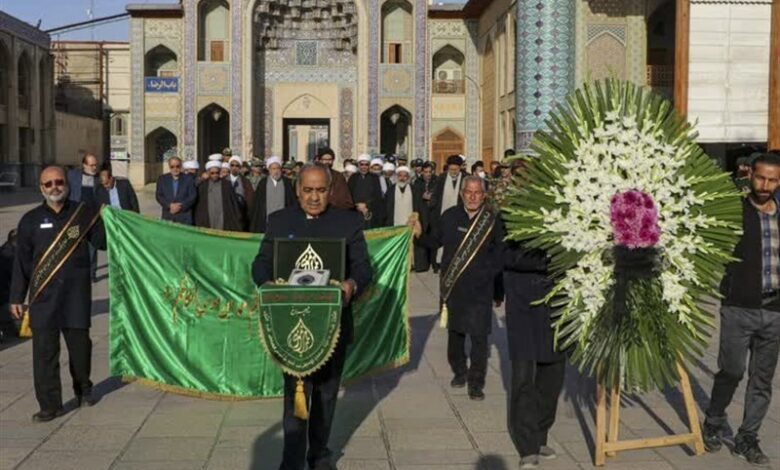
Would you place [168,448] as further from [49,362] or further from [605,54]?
[605,54]

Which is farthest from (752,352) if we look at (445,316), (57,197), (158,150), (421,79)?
(158,150)

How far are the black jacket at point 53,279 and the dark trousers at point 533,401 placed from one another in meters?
2.71

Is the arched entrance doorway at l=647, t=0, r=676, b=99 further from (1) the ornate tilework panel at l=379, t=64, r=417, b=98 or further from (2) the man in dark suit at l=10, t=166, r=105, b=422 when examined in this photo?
(2) the man in dark suit at l=10, t=166, r=105, b=422

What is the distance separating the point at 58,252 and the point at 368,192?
24.7 feet

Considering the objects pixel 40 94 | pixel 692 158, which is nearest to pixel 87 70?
pixel 40 94

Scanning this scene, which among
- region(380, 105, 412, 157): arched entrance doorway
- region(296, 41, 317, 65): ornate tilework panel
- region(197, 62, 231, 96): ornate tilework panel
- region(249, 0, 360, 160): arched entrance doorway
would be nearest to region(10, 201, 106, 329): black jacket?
region(197, 62, 231, 96): ornate tilework panel

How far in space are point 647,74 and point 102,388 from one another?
18.9 metres

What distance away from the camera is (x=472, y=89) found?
29.4 meters

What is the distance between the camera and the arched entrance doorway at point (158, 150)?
99.8 feet

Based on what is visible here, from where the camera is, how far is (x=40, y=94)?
37969 mm

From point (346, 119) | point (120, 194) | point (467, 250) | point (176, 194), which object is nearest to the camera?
point (467, 250)

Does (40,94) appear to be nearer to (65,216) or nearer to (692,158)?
(65,216)

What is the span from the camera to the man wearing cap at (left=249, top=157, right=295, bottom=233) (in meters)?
11.0

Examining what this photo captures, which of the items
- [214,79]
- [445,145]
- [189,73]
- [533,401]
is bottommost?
[533,401]
